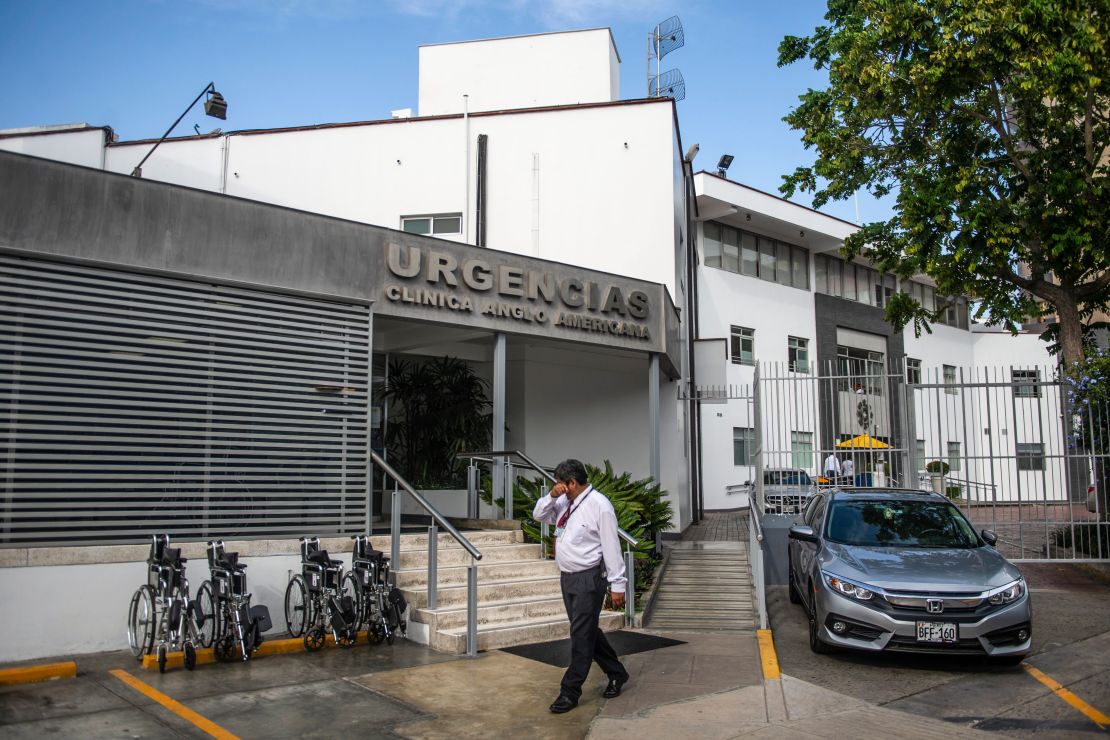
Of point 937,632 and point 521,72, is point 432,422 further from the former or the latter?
point 521,72

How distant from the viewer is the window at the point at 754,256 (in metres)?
27.5

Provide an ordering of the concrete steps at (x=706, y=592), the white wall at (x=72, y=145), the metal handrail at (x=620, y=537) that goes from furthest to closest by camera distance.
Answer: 1. the white wall at (x=72, y=145)
2. the concrete steps at (x=706, y=592)
3. the metal handrail at (x=620, y=537)

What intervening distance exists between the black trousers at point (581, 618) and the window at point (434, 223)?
12.7 meters

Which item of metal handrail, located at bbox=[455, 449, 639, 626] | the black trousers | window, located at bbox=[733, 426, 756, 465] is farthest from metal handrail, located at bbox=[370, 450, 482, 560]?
window, located at bbox=[733, 426, 756, 465]

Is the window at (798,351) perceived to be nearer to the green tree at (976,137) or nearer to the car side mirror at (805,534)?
the green tree at (976,137)

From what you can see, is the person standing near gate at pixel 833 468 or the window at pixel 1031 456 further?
the person standing near gate at pixel 833 468

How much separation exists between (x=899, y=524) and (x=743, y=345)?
63.7 feet

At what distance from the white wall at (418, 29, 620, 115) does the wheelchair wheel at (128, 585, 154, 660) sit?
15.1 metres

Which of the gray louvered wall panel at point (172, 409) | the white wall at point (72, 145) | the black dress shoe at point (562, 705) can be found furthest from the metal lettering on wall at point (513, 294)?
the white wall at point (72, 145)

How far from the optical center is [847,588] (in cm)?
786

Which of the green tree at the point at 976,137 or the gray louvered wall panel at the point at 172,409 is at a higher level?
the green tree at the point at 976,137

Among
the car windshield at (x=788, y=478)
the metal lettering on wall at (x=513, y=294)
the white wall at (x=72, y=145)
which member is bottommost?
the car windshield at (x=788, y=478)

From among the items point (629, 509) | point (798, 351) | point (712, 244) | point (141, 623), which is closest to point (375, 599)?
point (141, 623)

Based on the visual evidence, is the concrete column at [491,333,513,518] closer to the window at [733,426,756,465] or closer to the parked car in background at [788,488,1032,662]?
the parked car in background at [788,488,1032,662]
